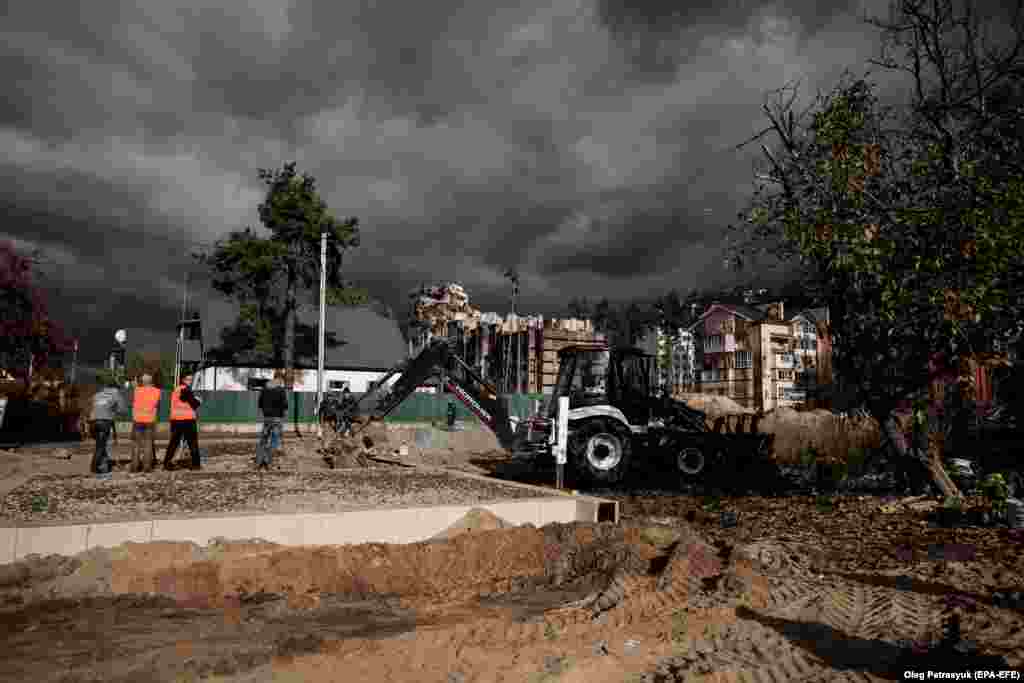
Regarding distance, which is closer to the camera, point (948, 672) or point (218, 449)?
point (948, 672)

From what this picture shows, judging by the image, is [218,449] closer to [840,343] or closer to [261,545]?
[261,545]

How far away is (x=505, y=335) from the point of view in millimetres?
34125

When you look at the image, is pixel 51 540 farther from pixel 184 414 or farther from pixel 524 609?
pixel 184 414

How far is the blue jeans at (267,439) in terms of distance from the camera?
12.8 metres

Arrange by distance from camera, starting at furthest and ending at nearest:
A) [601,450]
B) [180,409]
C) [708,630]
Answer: [601,450], [180,409], [708,630]

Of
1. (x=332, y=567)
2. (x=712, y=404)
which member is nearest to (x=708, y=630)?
(x=332, y=567)

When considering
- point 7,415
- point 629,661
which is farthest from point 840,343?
point 7,415

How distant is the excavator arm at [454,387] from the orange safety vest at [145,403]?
5.00m

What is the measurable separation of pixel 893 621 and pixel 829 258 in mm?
6215

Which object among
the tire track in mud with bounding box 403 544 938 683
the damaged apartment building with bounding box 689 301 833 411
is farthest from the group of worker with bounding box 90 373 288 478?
the damaged apartment building with bounding box 689 301 833 411

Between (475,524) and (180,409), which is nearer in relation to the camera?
(475,524)

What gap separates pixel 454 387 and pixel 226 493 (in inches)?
264

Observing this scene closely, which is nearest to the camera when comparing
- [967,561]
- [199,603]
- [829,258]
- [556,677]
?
[556,677]

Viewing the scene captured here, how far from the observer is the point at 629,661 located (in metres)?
3.95
